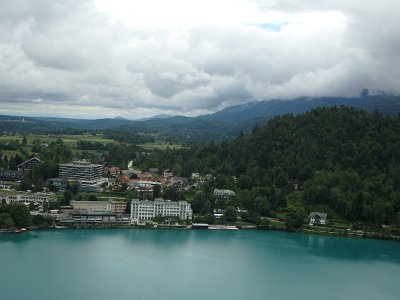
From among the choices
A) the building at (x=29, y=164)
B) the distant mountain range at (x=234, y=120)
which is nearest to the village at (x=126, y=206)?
the building at (x=29, y=164)

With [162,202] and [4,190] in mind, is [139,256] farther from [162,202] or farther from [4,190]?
[4,190]

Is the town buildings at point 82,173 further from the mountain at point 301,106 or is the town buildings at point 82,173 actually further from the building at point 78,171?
the mountain at point 301,106

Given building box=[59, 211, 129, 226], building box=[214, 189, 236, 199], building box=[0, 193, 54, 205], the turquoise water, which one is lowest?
the turquoise water

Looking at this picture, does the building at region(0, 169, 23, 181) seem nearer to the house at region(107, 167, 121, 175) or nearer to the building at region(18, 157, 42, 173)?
the building at region(18, 157, 42, 173)

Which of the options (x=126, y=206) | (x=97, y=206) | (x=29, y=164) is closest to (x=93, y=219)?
(x=97, y=206)

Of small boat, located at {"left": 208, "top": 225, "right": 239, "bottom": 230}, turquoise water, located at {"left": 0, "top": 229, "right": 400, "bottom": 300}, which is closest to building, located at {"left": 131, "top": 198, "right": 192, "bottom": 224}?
small boat, located at {"left": 208, "top": 225, "right": 239, "bottom": 230}

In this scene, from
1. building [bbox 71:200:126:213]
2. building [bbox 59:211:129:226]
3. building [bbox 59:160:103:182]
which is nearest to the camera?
building [bbox 59:211:129:226]
